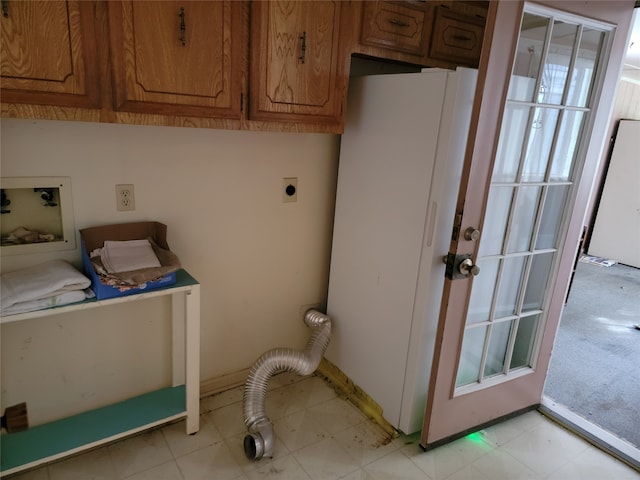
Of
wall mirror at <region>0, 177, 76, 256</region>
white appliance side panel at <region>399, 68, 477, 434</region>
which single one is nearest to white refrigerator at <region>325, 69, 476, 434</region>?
white appliance side panel at <region>399, 68, 477, 434</region>

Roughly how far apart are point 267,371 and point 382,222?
867 millimetres

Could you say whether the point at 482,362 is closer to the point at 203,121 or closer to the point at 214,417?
the point at 214,417

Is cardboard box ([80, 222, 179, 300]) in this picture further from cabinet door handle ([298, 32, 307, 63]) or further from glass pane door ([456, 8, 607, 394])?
glass pane door ([456, 8, 607, 394])

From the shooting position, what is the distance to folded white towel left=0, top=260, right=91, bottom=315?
132cm

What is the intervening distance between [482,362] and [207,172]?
1501 millimetres

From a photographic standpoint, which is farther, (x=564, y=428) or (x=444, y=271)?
(x=564, y=428)

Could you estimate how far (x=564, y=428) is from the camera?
2047 millimetres

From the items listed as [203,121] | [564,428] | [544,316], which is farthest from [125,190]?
[564,428]

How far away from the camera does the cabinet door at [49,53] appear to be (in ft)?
3.67

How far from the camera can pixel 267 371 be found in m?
1.95

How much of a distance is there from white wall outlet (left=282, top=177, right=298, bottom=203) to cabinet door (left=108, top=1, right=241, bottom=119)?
2.01ft

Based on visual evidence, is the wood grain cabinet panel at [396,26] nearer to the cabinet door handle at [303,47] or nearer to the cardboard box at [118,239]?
the cabinet door handle at [303,47]

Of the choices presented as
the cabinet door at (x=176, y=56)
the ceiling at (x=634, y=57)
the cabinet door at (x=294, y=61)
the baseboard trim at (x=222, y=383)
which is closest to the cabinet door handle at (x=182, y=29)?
the cabinet door at (x=176, y=56)

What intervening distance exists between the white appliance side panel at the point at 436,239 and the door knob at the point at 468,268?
0.27ft
